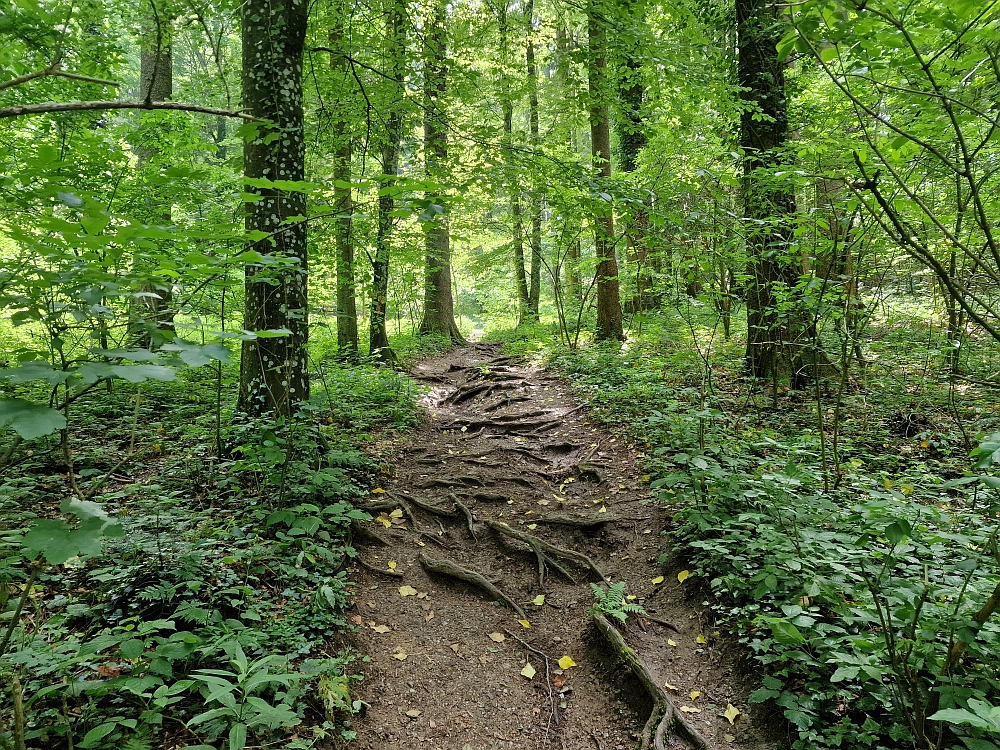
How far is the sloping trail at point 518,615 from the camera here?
327 centimetres

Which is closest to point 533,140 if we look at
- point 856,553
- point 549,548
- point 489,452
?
point 489,452

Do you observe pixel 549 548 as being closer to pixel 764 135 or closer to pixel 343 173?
pixel 764 135

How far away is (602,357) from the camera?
1038 cm

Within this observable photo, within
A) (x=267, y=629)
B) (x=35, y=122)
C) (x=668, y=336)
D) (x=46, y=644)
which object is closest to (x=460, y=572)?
(x=267, y=629)

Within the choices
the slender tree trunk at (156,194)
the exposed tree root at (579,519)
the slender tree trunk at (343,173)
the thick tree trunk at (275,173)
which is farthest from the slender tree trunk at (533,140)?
the slender tree trunk at (156,194)

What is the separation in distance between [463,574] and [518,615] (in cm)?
64

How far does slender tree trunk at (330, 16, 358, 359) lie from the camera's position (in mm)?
7562

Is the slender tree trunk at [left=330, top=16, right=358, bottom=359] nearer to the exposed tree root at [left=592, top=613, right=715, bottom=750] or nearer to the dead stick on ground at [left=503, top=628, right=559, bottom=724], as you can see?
the dead stick on ground at [left=503, top=628, right=559, bottom=724]

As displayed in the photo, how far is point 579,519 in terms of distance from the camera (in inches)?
217

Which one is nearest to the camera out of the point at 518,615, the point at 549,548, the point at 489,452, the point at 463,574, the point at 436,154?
the point at 518,615

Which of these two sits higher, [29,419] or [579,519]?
[29,419]

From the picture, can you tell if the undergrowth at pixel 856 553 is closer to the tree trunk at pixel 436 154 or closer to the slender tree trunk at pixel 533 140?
the tree trunk at pixel 436 154

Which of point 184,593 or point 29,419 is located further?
point 184,593

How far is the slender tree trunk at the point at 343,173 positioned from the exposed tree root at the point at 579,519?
3.19m
